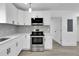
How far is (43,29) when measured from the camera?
594 cm

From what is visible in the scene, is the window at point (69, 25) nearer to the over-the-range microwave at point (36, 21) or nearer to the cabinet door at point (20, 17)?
the over-the-range microwave at point (36, 21)

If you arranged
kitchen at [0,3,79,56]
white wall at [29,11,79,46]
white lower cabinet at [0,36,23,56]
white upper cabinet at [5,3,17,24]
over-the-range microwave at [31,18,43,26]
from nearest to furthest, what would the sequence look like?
1. white lower cabinet at [0,36,23,56]
2. white upper cabinet at [5,3,17,24]
3. kitchen at [0,3,79,56]
4. over-the-range microwave at [31,18,43,26]
5. white wall at [29,11,79,46]

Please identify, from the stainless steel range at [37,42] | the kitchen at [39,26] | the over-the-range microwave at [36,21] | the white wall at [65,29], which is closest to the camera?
the kitchen at [39,26]

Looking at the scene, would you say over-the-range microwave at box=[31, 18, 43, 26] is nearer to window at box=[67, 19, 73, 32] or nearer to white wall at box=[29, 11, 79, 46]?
white wall at box=[29, 11, 79, 46]

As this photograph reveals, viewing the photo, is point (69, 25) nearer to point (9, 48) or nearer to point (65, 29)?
point (65, 29)

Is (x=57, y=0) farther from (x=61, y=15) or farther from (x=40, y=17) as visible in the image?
(x=61, y=15)

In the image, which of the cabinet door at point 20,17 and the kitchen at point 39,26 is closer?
the kitchen at point 39,26

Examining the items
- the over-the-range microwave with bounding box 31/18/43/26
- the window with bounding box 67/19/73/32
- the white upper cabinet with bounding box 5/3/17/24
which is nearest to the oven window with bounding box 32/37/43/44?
the over-the-range microwave with bounding box 31/18/43/26

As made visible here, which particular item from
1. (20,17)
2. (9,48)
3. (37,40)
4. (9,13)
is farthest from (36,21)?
(9,48)

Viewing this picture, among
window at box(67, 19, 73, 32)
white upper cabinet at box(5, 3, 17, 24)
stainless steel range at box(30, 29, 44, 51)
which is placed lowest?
stainless steel range at box(30, 29, 44, 51)

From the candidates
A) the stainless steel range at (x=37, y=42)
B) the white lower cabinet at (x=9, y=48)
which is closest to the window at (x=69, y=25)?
the stainless steel range at (x=37, y=42)

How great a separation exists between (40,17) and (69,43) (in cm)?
241

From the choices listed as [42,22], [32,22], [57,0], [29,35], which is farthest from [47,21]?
[57,0]

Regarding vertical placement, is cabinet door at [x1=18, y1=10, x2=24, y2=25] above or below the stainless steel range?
above
